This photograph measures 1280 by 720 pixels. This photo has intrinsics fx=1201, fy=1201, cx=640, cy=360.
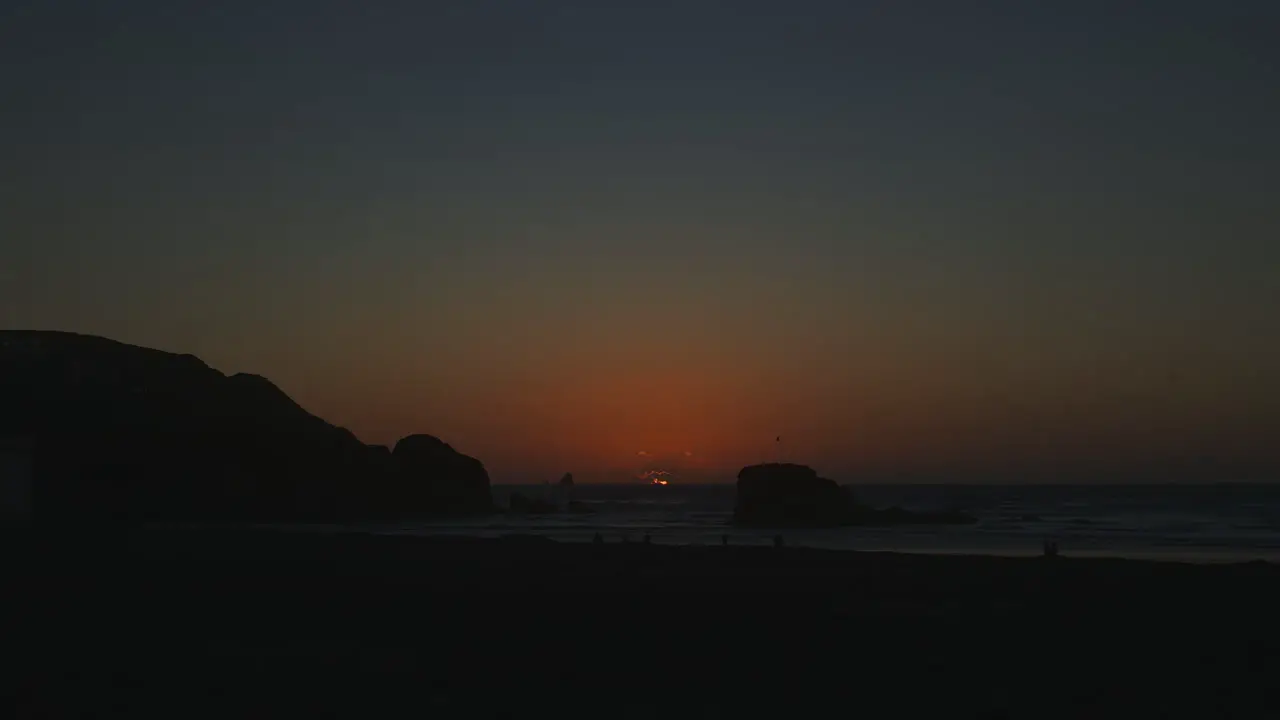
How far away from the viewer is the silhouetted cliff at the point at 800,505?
82.7 meters

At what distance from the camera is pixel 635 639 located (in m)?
16.2

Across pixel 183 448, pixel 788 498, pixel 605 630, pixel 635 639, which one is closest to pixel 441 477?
pixel 183 448

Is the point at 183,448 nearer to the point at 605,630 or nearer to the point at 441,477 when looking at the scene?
the point at 441,477

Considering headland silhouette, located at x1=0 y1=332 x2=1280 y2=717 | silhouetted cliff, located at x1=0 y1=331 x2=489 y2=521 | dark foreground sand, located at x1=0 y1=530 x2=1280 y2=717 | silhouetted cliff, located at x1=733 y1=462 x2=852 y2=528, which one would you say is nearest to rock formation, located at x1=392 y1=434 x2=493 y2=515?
silhouetted cliff, located at x1=0 y1=331 x2=489 y2=521

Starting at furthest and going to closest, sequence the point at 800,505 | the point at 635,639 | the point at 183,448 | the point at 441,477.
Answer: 1. the point at 441,477
2. the point at 183,448
3. the point at 800,505
4. the point at 635,639

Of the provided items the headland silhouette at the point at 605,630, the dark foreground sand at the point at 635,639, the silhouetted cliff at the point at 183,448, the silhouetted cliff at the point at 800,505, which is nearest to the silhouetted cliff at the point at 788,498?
the silhouetted cliff at the point at 800,505

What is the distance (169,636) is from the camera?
1603cm

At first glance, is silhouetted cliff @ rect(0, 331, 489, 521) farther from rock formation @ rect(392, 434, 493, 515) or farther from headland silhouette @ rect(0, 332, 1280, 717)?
headland silhouette @ rect(0, 332, 1280, 717)

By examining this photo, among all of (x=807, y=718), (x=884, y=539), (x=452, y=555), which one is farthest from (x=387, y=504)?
(x=807, y=718)

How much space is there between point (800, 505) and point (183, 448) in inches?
1875

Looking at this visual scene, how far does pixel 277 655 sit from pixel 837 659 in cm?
678

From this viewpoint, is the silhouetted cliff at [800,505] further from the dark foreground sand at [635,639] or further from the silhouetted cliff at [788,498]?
the dark foreground sand at [635,639]

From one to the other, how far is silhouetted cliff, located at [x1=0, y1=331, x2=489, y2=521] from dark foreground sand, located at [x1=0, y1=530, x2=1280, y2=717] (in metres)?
50.3

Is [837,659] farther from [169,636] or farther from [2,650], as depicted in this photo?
[2,650]
